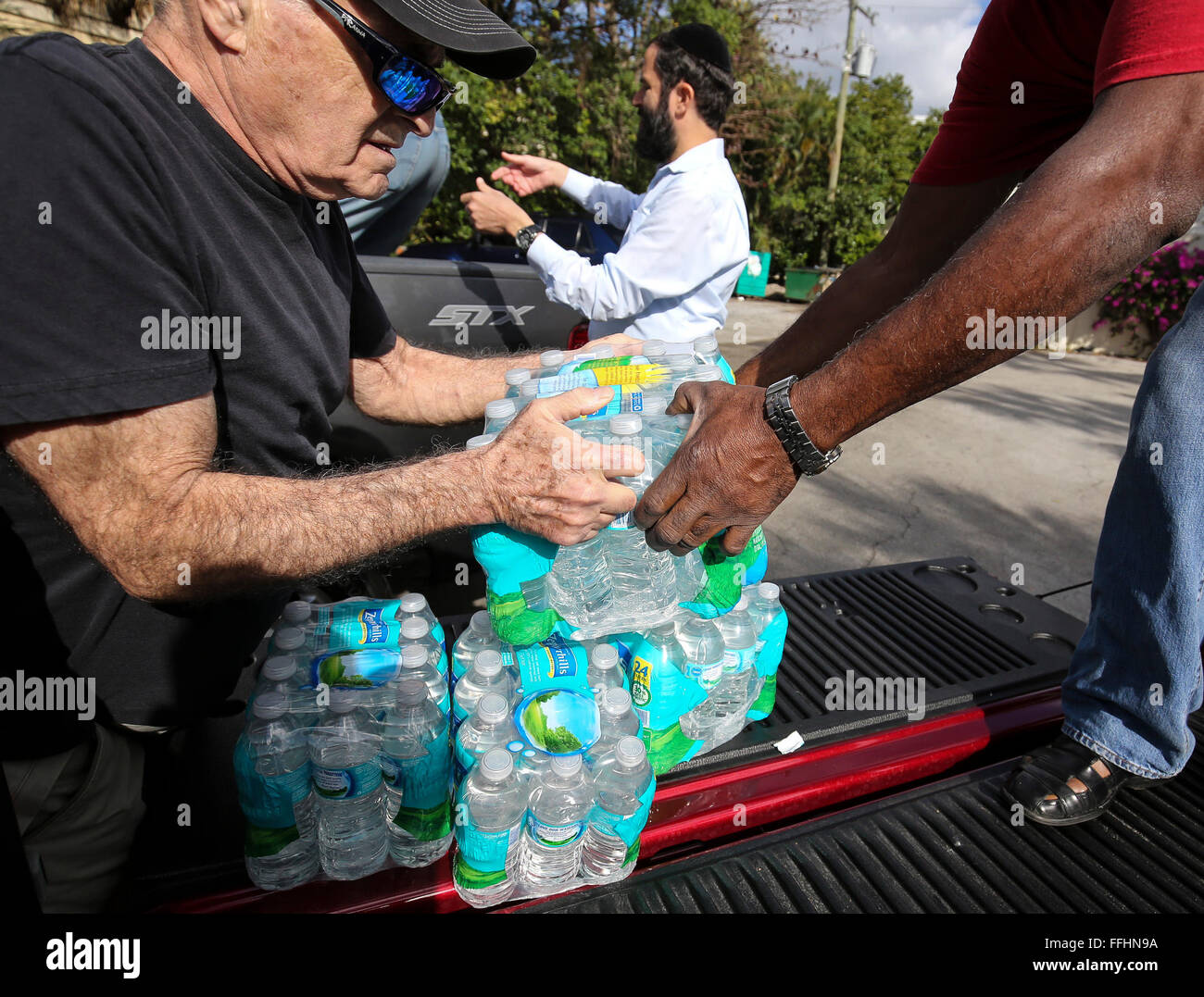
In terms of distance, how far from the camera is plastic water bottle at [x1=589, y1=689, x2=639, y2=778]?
1729mm

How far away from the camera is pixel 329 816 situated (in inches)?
65.5

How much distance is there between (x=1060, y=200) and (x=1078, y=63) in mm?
885

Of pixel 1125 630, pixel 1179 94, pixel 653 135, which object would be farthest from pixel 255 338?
pixel 653 135

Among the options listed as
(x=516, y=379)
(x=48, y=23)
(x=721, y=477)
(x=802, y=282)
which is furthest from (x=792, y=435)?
(x=802, y=282)

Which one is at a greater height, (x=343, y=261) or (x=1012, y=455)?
(x=343, y=261)

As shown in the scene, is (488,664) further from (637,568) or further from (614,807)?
(637,568)

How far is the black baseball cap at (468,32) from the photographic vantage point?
146 cm

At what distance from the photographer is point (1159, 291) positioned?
36.3 feet

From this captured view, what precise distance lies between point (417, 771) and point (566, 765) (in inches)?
14.2

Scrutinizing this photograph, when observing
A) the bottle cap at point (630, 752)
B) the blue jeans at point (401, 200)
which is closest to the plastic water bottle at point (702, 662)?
the bottle cap at point (630, 752)

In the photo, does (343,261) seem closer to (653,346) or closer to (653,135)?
(653,346)

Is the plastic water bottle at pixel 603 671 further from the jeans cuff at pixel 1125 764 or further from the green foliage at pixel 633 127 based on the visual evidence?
the green foliage at pixel 633 127

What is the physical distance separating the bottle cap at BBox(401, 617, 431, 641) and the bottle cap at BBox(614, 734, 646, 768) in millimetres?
579

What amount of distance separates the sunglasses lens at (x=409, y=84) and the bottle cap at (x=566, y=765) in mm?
1538
